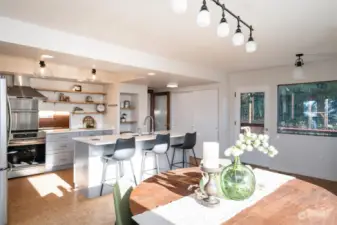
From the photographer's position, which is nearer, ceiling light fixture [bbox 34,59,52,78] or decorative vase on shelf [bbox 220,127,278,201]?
decorative vase on shelf [bbox 220,127,278,201]

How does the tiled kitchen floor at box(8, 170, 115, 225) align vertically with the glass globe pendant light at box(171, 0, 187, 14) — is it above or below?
below

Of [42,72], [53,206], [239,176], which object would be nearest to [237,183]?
[239,176]

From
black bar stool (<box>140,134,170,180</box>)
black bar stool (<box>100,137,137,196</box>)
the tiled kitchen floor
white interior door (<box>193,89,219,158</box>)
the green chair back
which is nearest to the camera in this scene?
the green chair back

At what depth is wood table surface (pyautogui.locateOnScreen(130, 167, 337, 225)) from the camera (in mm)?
1281

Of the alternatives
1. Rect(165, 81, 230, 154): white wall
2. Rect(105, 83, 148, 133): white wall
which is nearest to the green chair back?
Rect(105, 83, 148, 133): white wall

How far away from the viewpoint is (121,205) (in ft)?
5.14

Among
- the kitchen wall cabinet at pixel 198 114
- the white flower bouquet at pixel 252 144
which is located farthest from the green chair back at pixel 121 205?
the kitchen wall cabinet at pixel 198 114

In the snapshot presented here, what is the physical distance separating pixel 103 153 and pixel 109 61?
4.81ft

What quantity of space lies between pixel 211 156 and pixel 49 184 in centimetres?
369

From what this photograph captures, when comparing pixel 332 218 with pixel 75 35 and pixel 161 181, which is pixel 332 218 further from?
pixel 75 35

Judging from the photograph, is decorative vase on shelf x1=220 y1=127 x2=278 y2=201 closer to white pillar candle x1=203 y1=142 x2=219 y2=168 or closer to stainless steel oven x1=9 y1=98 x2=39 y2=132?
white pillar candle x1=203 y1=142 x2=219 y2=168

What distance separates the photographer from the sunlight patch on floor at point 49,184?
3678mm

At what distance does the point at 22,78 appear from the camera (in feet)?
16.1

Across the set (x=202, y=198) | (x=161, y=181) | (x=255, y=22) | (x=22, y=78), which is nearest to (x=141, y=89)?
(x=22, y=78)
